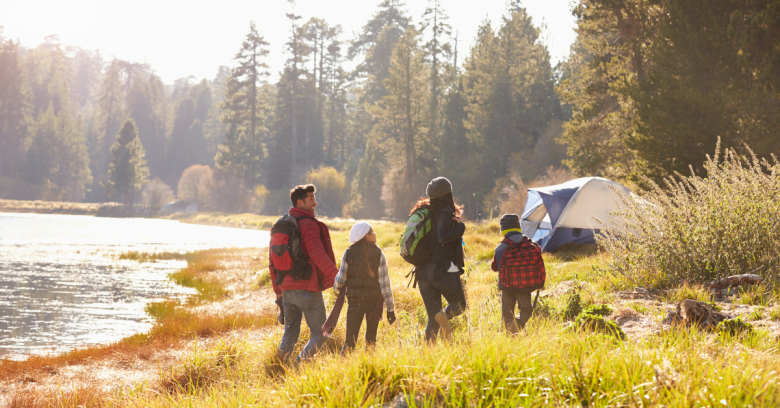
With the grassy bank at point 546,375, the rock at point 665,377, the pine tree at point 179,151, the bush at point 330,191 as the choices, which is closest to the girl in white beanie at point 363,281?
the grassy bank at point 546,375

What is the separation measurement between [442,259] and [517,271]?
82 centimetres

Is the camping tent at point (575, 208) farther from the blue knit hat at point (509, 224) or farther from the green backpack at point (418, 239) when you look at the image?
the green backpack at point (418, 239)

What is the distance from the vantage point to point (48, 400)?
5738 mm

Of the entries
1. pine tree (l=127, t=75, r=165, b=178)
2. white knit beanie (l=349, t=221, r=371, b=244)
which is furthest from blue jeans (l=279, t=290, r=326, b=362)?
pine tree (l=127, t=75, r=165, b=178)

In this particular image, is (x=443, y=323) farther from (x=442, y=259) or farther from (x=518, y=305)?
(x=518, y=305)

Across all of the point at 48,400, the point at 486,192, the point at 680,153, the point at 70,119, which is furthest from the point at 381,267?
the point at 70,119

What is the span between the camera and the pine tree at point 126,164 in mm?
68812

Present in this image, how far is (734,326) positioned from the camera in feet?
14.8

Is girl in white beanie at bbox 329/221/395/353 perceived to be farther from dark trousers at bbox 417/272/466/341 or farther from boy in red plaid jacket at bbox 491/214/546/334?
boy in red plaid jacket at bbox 491/214/546/334

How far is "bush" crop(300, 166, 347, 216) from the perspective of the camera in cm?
5681

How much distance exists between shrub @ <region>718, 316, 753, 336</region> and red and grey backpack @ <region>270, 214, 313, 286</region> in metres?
3.81

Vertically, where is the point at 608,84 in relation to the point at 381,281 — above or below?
above

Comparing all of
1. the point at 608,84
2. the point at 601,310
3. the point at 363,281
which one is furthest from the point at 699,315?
the point at 608,84

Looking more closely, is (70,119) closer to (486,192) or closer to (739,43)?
(486,192)
